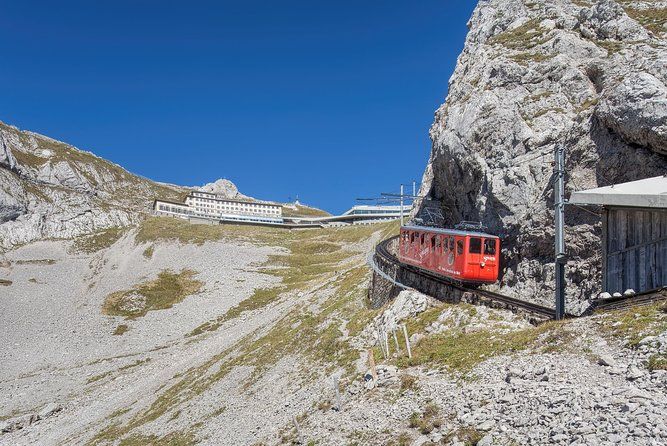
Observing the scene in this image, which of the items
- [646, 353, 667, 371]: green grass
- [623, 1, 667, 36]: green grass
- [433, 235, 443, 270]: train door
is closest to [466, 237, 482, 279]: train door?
[433, 235, 443, 270]: train door

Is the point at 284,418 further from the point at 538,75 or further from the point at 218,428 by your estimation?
the point at 538,75

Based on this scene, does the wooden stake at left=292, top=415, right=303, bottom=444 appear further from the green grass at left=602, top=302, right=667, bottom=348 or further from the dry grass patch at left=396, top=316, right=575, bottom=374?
the green grass at left=602, top=302, right=667, bottom=348

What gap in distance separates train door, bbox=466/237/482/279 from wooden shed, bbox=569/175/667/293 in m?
8.14

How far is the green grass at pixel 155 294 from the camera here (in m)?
82.7

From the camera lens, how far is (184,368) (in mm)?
47812

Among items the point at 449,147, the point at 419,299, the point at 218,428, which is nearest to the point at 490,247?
the point at 419,299

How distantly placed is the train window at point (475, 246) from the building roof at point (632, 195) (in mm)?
8053

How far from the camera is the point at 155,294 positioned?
90.2 metres

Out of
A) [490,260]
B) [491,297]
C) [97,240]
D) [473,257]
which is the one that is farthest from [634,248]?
[97,240]

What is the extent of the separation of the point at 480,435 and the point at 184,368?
40.1 metres

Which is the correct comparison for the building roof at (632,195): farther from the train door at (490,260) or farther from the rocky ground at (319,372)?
the train door at (490,260)

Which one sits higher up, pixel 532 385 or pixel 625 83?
pixel 625 83

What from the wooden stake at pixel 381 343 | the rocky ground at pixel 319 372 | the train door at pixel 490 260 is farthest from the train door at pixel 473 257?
the wooden stake at pixel 381 343

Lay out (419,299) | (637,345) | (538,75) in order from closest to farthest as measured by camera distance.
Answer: (637,345), (419,299), (538,75)
